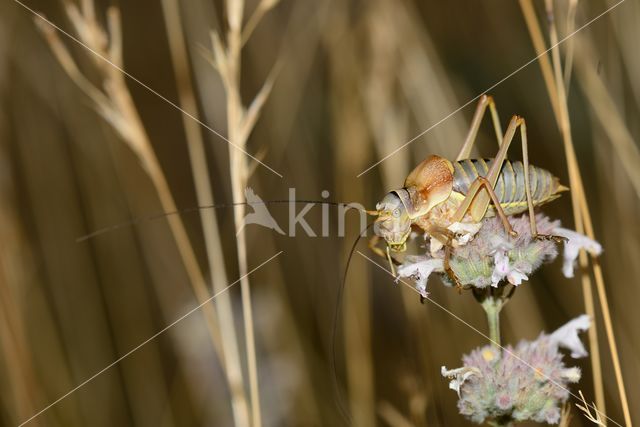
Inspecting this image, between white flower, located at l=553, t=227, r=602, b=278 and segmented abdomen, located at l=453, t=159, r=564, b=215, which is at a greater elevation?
segmented abdomen, located at l=453, t=159, r=564, b=215

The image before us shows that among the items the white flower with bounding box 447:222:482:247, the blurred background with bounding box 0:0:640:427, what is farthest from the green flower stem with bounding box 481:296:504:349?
the blurred background with bounding box 0:0:640:427

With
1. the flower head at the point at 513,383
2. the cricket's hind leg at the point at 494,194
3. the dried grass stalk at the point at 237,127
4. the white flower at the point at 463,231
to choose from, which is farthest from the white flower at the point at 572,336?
the dried grass stalk at the point at 237,127

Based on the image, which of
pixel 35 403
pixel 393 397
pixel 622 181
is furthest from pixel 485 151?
pixel 35 403

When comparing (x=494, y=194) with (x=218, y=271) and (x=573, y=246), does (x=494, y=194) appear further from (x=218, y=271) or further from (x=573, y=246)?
(x=218, y=271)

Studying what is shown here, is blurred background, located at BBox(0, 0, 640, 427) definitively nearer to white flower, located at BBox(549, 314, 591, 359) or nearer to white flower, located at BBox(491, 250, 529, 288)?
white flower, located at BBox(549, 314, 591, 359)

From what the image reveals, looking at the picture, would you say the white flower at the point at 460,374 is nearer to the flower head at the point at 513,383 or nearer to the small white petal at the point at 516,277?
the flower head at the point at 513,383

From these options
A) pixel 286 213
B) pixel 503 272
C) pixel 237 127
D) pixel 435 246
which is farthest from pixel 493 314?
pixel 286 213
